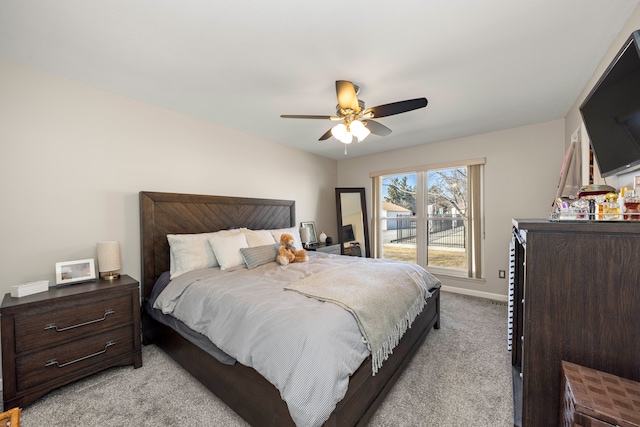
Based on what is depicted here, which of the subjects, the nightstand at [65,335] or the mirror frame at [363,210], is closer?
the nightstand at [65,335]

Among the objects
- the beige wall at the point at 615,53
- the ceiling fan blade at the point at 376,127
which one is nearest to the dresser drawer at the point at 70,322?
the ceiling fan blade at the point at 376,127

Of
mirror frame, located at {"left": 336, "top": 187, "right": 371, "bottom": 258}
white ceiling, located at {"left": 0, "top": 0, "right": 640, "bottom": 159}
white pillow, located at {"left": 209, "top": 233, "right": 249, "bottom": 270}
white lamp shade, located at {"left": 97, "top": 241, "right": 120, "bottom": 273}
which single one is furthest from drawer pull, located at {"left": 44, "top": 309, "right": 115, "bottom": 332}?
mirror frame, located at {"left": 336, "top": 187, "right": 371, "bottom": 258}

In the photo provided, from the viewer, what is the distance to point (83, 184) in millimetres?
2225

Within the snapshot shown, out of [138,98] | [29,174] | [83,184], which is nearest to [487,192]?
[138,98]

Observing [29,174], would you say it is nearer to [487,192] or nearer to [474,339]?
[474,339]

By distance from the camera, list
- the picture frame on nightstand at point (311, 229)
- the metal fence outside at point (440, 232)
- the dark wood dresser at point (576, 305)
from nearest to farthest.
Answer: the dark wood dresser at point (576, 305) < the metal fence outside at point (440, 232) < the picture frame on nightstand at point (311, 229)

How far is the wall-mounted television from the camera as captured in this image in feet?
3.84

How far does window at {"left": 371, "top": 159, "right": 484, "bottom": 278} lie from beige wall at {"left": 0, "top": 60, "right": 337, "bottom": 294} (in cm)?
315

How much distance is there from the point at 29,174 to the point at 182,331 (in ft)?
5.87

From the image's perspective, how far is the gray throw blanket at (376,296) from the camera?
1528 millimetres

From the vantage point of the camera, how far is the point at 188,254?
2.47 meters

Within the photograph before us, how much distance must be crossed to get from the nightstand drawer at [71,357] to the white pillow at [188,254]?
0.61 meters

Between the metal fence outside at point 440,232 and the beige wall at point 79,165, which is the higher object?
the beige wall at point 79,165

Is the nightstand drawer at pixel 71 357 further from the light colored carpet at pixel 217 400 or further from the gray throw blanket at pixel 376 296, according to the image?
the gray throw blanket at pixel 376 296
